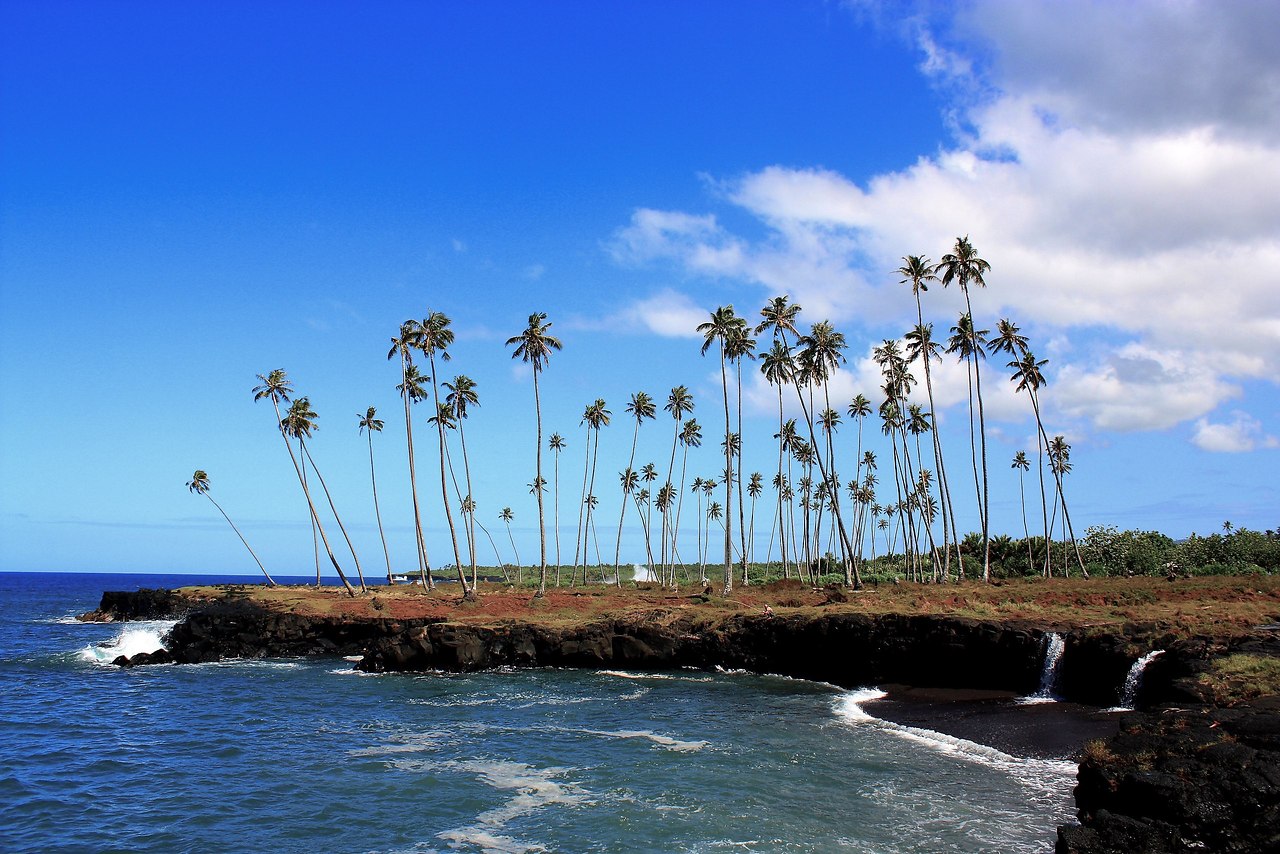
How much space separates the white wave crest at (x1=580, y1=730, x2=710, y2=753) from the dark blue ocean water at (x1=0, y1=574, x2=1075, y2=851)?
174 mm

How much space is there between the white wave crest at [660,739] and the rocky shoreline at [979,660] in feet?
40.4

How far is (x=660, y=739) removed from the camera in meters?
28.5

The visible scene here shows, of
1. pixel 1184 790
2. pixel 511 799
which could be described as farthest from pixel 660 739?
pixel 1184 790

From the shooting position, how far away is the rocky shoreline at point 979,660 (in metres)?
16.0

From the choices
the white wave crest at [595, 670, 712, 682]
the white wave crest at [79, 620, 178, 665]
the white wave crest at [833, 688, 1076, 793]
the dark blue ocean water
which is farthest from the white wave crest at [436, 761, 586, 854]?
the white wave crest at [79, 620, 178, 665]

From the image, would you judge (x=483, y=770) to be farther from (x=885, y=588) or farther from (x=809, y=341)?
(x=809, y=341)

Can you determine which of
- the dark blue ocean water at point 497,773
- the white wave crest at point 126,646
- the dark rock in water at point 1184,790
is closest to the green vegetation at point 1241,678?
the dark rock in water at point 1184,790

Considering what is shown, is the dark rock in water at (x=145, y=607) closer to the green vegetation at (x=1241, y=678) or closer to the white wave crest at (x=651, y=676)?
the white wave crest at (x=651, y=676)

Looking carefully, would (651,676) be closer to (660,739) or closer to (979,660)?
(660,739)

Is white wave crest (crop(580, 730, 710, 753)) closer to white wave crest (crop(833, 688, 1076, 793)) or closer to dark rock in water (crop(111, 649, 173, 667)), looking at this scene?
white wave crest (crop(833, 688, 1076, 793))

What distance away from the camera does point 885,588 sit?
195 ft

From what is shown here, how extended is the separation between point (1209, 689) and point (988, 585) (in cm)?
3488

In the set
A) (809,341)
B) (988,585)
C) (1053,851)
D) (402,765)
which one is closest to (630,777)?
(402,765)

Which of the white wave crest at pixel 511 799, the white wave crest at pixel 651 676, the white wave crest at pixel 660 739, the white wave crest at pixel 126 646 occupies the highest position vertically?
the white wave crest at pixel 511 799
